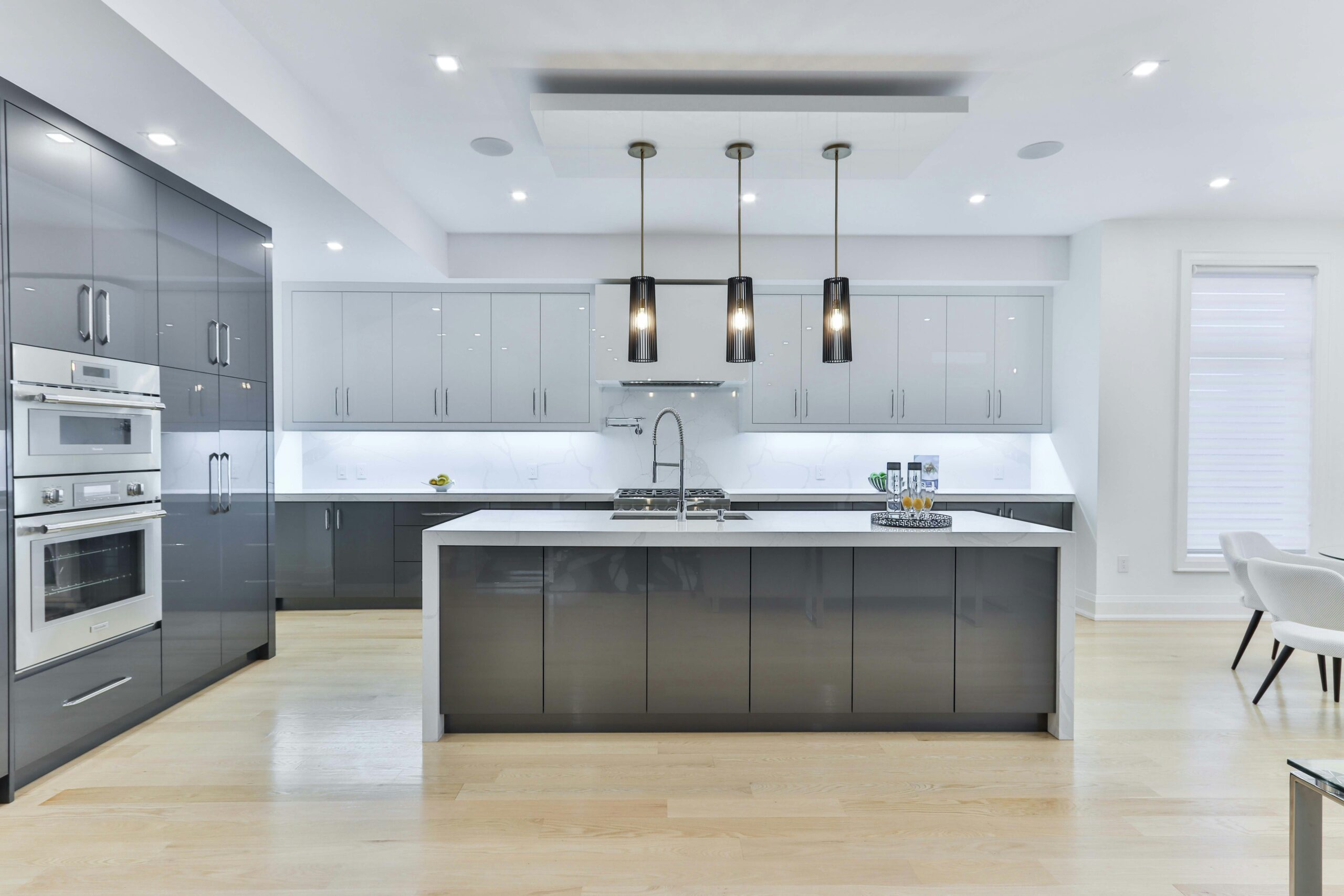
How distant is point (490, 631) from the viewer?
2.92m

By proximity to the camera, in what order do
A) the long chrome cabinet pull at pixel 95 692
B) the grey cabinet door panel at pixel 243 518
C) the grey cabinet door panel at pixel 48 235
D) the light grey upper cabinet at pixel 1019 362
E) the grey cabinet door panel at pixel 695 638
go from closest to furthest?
the grey cabinet door panel at pixel 48 235 → the long chrome cabinet pull at pixel 95 692 → the grey cabinet door panel at pixel 695 638 → the grey cabinet door panel at pixel 243 518 → the light grey upper cabinet at pixel 1019 362

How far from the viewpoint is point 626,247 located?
206 inches

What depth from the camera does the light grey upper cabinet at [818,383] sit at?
5.43m

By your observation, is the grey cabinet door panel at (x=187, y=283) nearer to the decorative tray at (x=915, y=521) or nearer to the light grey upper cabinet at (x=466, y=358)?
the light grey upper cabinet at (x=466, y=358)

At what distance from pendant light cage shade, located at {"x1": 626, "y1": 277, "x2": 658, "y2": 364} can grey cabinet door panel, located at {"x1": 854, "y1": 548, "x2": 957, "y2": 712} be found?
128 cm

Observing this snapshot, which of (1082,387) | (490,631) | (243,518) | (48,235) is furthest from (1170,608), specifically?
(48,235)

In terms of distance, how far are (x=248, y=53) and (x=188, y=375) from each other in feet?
4.92

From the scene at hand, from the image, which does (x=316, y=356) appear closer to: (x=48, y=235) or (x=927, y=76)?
(x=48, y=235)

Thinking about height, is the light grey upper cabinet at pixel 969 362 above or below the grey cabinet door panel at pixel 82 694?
above

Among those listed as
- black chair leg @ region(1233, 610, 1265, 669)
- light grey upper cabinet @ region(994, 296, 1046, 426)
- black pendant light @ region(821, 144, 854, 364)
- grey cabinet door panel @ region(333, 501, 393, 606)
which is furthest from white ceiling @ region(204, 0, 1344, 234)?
black chair leg @ region(1233, 610, 1265, 669)

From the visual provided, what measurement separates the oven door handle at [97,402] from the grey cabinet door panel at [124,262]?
177mm

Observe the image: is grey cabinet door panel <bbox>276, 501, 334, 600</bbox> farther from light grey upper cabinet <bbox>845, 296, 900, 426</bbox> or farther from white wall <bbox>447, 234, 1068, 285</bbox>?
light grey upper cabinet <bbox>845, 296, 900, 426</bbox>

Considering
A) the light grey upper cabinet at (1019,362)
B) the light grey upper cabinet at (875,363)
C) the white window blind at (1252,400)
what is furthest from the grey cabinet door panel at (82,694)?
Result: the white window blind at (1252,400)

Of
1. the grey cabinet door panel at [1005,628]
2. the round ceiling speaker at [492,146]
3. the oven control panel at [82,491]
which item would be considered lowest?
the grey cabinet door panel at [1005,628]
